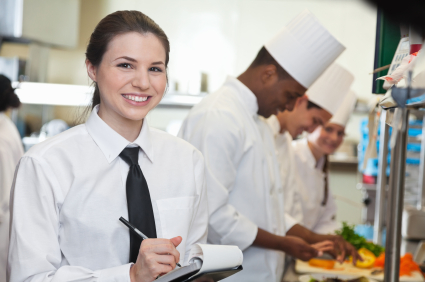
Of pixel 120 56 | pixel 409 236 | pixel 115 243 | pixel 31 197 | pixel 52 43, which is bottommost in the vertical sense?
pixel 409 236

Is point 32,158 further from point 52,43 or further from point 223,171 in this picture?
point 52,43

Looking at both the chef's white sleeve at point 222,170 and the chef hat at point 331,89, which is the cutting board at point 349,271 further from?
the chef hat at point 331,89

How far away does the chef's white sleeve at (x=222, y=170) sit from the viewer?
1614mm

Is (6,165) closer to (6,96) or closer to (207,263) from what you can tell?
(6,96)

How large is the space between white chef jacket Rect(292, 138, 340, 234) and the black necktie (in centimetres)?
179

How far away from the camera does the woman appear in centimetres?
99

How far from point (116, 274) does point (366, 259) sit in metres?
1.59

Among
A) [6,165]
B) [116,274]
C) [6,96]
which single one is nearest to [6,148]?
[6,165]

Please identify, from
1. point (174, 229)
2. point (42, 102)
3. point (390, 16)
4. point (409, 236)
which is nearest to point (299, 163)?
point (409, 236)

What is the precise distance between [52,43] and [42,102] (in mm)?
628

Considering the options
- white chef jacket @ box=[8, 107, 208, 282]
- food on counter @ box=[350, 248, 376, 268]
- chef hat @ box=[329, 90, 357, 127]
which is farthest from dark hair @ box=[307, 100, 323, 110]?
white chef jacket @ box=[8, 107, 208, 282]

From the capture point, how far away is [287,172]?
2586 millimetres

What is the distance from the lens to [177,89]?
5188 mm

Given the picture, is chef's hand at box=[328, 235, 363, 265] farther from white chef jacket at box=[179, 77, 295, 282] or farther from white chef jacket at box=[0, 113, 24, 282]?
white chef jacket at box=[0, 113, 24, 282]
